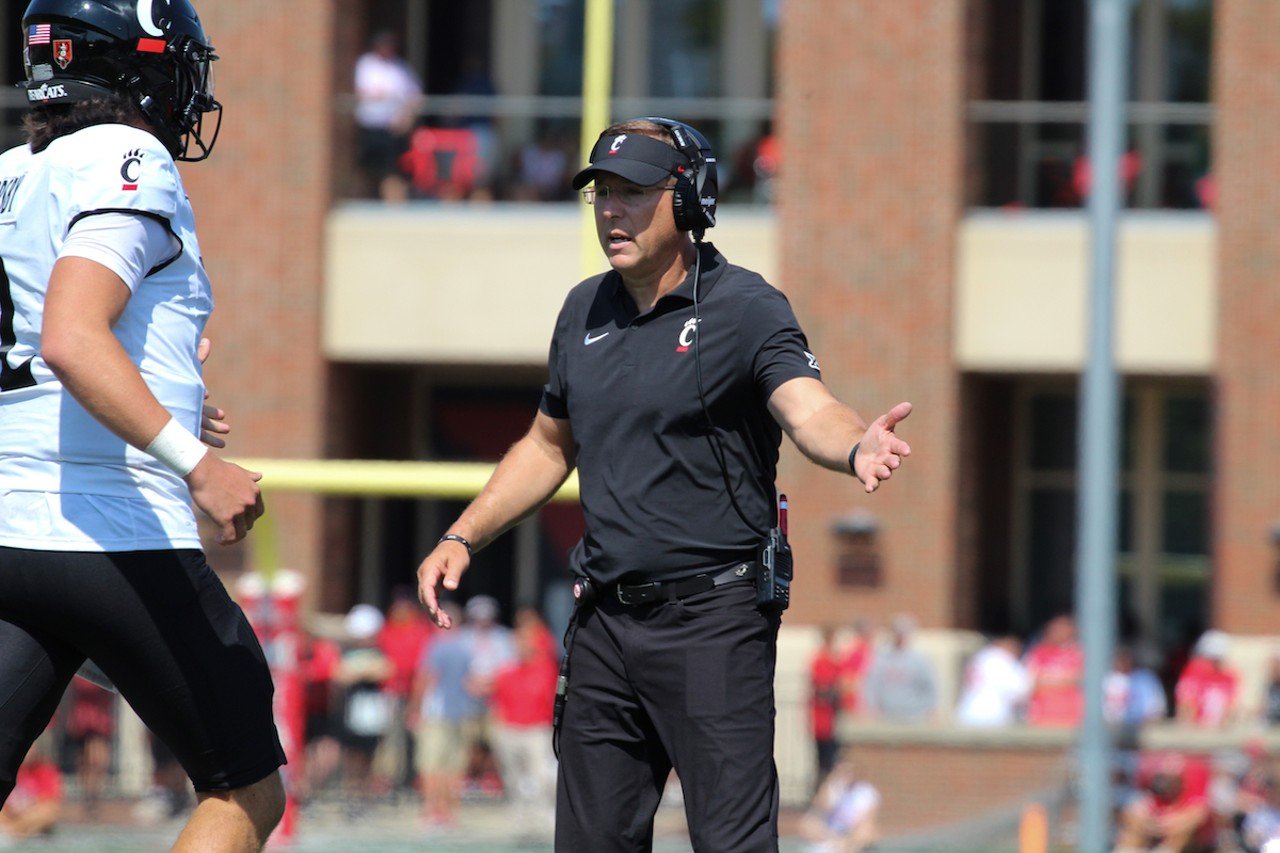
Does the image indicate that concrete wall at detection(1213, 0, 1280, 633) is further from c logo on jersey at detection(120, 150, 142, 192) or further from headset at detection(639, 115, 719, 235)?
c logo on jersey at detection(120, 150, 142, 192)

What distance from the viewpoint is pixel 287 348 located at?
18750 millimetres

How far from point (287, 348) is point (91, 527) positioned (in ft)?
49.5

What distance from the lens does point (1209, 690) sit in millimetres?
15672

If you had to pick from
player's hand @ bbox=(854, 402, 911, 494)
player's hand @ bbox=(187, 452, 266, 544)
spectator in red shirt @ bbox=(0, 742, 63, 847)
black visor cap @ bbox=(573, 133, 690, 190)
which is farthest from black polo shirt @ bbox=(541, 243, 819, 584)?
spectator in red shirt @ bbox=(0, 742, 63, 847)

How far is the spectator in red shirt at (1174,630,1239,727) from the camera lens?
1559 cm

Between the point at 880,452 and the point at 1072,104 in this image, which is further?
the point at 1072,104

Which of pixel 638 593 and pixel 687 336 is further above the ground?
pixel 687 336

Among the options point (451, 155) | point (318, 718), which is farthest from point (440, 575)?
point (451, 155)

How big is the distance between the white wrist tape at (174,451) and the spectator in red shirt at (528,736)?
11.1m

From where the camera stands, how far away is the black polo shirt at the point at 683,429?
4402 millimetres

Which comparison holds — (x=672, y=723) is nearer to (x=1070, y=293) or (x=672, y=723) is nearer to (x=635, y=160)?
(x=635, y=160)

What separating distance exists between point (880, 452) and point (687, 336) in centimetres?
75

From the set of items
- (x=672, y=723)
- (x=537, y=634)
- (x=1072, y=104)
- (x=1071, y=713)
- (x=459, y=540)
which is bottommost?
(x=1071, y=713)

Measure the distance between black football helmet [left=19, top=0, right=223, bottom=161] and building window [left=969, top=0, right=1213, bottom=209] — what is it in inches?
585
